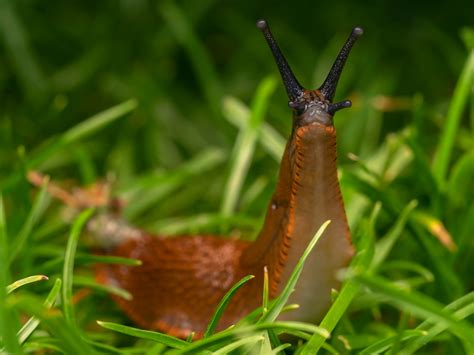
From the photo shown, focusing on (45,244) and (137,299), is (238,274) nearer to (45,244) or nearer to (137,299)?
(137,299)

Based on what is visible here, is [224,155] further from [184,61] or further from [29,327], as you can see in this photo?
[29,327]

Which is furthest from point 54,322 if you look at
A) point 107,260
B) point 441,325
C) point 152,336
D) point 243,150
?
point 243,150

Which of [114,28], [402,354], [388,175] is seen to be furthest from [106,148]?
[402,354]

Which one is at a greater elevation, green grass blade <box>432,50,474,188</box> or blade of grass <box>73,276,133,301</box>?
green grass blade <box>432,50,474,188</box>

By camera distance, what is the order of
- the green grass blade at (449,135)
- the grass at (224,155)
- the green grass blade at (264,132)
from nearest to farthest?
1. the grass at (224,155)
2. the green grass blade at (449,135)
3. the green grass blade at (264,132)

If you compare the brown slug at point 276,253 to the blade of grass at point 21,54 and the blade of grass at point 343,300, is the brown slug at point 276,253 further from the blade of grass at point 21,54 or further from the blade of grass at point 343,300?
the blade of grass at point 21,54

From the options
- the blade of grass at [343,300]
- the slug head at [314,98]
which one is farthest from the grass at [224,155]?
the slug head at [314,98]

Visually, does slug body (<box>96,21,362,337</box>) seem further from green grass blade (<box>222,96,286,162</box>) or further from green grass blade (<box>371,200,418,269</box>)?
green grass blade (<box>222,96,286,162</box>)

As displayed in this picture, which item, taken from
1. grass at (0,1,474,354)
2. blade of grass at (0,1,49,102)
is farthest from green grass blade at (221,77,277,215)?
blade of grass at (0,1,49,102)
